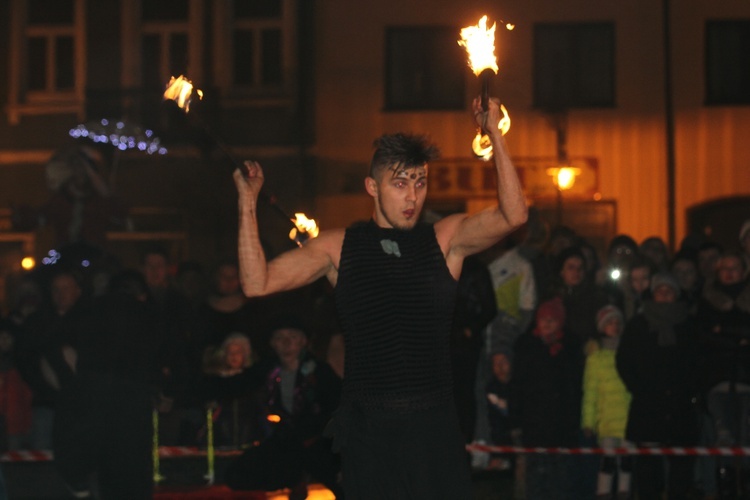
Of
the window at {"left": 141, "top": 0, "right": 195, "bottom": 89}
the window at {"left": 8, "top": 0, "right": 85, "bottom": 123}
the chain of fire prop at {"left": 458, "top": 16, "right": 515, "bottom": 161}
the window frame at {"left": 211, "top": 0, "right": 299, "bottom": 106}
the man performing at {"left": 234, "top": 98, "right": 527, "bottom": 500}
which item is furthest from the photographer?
the window at {"left": 8, "top": 0, "right": 85, "bottom": 123}

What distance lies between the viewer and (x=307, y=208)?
20.6 metres

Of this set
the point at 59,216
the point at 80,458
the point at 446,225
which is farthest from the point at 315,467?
the point at 59,216

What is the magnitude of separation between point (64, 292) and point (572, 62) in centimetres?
1086

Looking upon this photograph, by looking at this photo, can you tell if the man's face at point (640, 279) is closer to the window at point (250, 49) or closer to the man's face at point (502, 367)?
the man's face at point (502, 367)

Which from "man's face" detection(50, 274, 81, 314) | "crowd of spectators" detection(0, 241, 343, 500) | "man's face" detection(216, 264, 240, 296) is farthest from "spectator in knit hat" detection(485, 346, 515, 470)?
"man's face" detection(50, 274, 81, 314)

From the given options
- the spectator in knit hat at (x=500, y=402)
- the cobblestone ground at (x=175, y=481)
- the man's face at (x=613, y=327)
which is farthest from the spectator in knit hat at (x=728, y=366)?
the cobblestone ground at (x=175, y=481)

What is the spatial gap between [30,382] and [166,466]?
1.21 m

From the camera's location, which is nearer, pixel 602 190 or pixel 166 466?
pixel 166 466

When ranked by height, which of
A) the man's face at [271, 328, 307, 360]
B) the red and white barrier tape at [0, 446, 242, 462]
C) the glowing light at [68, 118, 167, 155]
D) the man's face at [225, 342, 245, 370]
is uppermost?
the glowing light at [68, 118, 167, 155]

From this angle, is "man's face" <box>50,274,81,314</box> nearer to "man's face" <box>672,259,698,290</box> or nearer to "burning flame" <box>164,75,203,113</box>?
"man's face" <box>672,259,698,290</box>

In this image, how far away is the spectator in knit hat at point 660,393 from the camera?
10.1 metres

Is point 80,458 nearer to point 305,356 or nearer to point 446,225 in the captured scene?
point 305,356

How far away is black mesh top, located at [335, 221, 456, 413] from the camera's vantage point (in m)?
5.50

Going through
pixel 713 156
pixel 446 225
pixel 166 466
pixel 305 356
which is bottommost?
pixel 166 466
